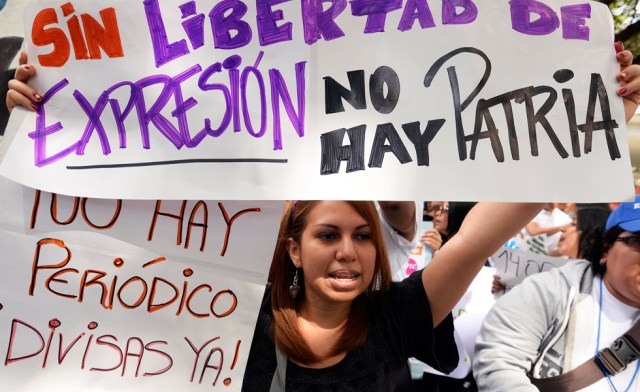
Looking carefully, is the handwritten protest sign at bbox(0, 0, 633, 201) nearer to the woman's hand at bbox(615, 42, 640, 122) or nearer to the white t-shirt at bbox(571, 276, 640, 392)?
the woman's hand at bbox(615, 42, 640, 122)

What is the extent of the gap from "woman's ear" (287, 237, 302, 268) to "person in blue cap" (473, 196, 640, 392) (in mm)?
753

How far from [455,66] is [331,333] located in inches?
29.2

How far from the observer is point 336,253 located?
145 cm

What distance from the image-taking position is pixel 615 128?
1239 millimetres

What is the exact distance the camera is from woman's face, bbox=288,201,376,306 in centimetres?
143

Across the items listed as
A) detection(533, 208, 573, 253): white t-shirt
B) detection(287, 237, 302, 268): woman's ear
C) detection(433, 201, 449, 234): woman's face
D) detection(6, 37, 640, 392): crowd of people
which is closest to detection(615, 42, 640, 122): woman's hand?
detection(6, 37, 640, 392): crowd of people

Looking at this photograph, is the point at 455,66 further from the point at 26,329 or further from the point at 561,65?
the point at 26,329

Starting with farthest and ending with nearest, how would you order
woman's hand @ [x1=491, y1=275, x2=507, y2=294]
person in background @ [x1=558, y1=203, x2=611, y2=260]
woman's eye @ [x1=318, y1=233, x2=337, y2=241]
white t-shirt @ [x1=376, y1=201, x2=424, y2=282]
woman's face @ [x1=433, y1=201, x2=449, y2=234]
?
1. woman's face @ [x1=433, y1=201, x2=449, y2=234]
2. person in background @ [x1=558, y1=203, x2=611, y2=260]
3. woman's hand @ [x1=491, y1=275, x2=507, y2=294]
4. white t-shirt @ [x1=376, y1=201, x2=424, y2=282]
5. woman's eye @ [x1=318, y1=233, x2=337, y2=241]

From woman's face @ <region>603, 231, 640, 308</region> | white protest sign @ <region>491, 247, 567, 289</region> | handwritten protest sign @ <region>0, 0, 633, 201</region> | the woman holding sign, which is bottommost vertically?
white protest sign @ <region>491, 247, 567, 289</region>

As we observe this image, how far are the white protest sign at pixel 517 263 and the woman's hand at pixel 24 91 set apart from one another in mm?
2048

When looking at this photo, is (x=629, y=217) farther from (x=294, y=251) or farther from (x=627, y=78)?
(x=294, y=251)

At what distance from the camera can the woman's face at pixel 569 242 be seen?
3906 mm

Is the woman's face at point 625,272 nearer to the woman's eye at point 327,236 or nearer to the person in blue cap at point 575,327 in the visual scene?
the person in blue cap at point 575,327

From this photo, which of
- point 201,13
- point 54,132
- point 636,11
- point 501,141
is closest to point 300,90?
point 201,13
